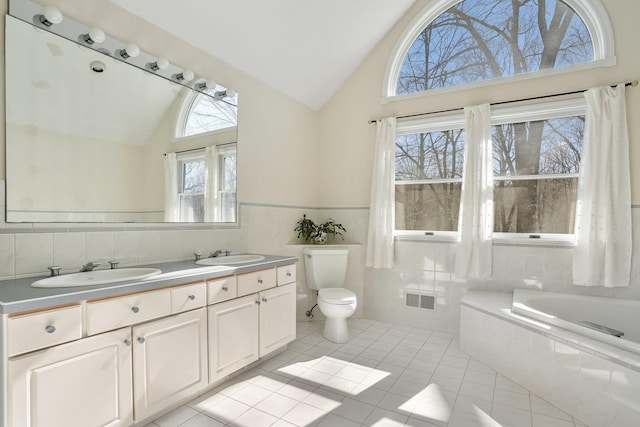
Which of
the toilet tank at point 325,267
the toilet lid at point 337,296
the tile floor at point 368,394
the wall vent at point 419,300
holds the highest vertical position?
the toilet tank at point 325,267

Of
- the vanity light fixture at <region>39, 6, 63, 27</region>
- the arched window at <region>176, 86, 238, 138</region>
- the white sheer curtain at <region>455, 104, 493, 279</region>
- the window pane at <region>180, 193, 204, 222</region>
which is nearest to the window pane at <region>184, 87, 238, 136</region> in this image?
the arched window at <region>176, 86, 238, 138</region>

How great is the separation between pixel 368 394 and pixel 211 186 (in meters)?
1.91

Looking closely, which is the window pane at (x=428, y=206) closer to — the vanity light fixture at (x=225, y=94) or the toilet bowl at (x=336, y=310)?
the toilet bowl at (x=336, y=310)

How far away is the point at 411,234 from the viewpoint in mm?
3514

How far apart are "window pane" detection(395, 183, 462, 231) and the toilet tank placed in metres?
0.76

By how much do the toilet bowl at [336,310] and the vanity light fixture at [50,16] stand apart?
2619mm

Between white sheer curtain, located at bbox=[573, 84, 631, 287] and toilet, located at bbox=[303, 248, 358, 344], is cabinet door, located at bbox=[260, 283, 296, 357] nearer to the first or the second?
toilet, located at bbox=[303, 248, 358, 344]

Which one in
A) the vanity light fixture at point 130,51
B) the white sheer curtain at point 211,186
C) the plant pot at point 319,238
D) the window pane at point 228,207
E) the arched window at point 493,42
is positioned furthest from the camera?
the plant pot at point 319,238

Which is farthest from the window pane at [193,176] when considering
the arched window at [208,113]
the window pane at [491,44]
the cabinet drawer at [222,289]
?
the window pane at [491,44]

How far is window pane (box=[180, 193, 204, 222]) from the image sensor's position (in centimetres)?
243

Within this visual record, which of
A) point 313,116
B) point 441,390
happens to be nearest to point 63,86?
point 313,116

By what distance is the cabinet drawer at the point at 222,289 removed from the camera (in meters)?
2.03

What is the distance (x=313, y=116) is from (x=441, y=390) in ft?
10.1

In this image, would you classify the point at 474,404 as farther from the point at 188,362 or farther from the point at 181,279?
the point at 181,279
